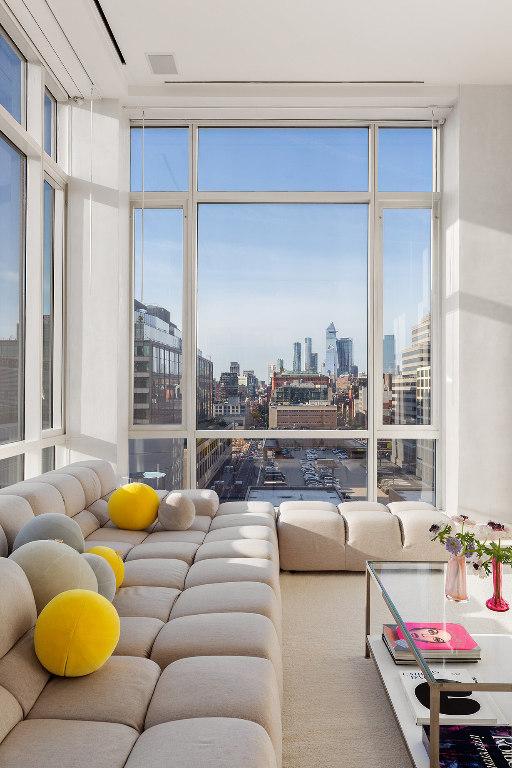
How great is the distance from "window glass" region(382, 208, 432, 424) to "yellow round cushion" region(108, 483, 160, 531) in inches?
103

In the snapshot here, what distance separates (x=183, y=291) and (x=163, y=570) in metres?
3.16

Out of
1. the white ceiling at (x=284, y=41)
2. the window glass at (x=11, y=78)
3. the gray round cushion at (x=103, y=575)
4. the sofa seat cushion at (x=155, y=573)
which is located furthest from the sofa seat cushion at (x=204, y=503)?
the white ceiling at (x=284, y=41)

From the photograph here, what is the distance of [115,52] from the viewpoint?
4398 mm

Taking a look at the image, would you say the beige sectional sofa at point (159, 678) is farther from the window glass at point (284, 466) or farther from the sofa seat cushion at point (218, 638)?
the window glass at point (284, 466)

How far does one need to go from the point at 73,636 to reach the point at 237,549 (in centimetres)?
142

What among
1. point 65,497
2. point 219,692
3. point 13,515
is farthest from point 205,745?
point 65,497

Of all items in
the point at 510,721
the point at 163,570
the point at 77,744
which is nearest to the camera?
the point at 77,744

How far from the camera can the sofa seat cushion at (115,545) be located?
10.1 feet

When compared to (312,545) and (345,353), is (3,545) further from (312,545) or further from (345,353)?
(345,353)

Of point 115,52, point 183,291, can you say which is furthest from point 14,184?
point 183,291

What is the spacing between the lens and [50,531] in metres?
2.45

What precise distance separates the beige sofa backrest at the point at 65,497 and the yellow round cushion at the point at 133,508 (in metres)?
0.13

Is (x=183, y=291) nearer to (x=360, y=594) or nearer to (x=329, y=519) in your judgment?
(x=329, y=519)

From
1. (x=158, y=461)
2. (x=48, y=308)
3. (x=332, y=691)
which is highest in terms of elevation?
(x=48, y=308)
